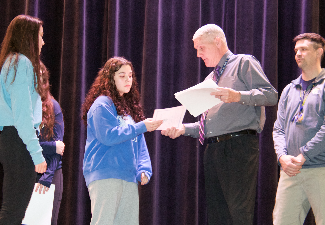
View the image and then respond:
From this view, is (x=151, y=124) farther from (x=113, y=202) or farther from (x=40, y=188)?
(x=40, y=188)

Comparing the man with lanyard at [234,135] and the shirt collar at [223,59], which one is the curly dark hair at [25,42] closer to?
the man with lanyard at [234,135]

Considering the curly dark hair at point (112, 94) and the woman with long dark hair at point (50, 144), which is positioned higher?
the curly dark hair at point (112, 94)

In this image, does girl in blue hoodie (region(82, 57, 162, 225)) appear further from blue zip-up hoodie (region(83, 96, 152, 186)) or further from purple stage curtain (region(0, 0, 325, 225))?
purple stage curtain (region(0, 0, 325, 225))

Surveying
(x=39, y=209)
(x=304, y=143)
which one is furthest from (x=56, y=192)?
(x=304, y=143)

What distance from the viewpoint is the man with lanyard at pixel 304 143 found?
2023 millimetres

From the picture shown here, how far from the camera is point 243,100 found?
1.95 meters

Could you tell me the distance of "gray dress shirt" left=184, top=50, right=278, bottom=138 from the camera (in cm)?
199

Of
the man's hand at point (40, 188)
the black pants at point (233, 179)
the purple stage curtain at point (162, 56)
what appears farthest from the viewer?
the purple stage curtain at point (162, 56)

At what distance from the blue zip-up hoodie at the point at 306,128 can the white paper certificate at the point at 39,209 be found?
1.64 metres

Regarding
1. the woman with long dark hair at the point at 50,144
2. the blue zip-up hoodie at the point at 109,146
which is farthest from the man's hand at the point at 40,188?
the blue zip-up hoodie at the point at 109,146

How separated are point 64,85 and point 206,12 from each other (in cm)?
165

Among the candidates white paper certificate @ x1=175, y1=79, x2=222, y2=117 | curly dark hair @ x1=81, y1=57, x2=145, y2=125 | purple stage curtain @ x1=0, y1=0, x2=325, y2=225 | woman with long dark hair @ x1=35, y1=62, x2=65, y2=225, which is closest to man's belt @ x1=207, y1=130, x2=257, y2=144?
white paper certificate @ x1=175, y1=79, x2=222, y2=117

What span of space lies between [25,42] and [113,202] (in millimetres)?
1103

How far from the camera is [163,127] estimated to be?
2227 millimetres
